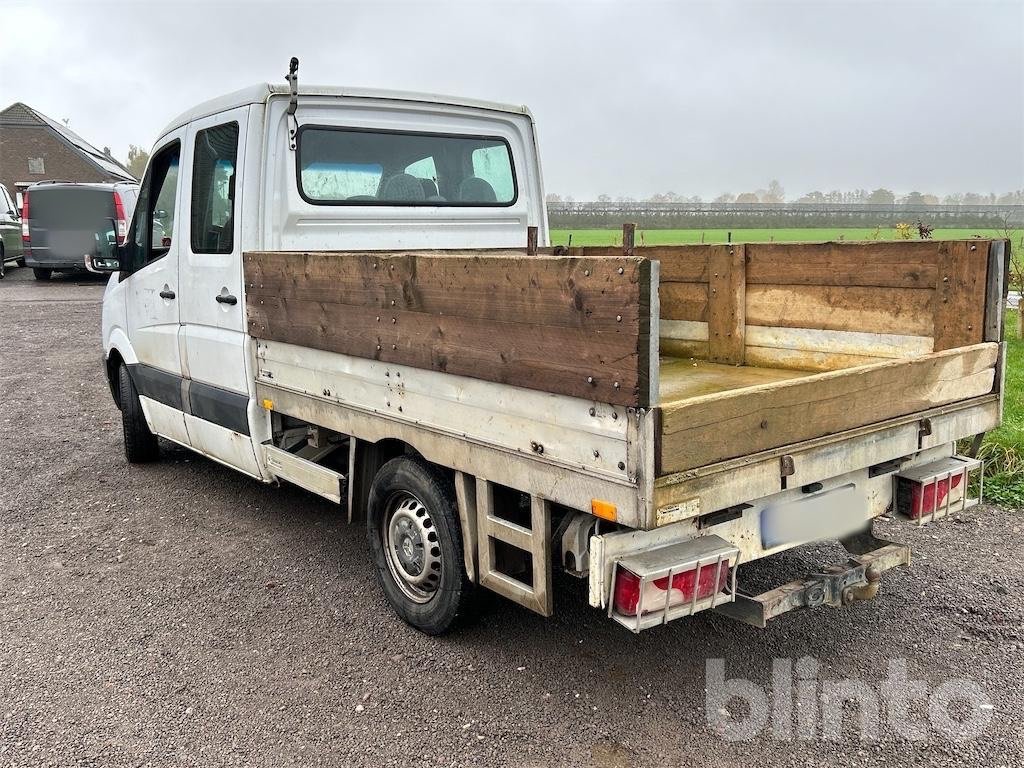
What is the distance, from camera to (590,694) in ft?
11.3

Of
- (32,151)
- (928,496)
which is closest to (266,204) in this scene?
(928,496)

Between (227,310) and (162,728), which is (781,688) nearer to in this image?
(162,728)

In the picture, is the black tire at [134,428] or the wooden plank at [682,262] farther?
the black tire at [134,428]

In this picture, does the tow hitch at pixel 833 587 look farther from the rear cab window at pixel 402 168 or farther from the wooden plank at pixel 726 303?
the rear cab window at pixel 402 168

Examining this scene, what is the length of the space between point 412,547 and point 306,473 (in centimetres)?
83

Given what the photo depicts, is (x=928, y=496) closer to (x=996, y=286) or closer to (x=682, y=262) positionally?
(x=996, y=286)

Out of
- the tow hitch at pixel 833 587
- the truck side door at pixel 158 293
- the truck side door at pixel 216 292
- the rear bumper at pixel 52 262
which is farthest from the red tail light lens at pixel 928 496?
the rear bumper at pixel 52 262

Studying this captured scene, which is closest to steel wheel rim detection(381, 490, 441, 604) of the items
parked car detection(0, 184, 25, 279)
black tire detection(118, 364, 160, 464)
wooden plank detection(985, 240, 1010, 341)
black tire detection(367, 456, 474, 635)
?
black tire detection(367, 456, 474, 635)

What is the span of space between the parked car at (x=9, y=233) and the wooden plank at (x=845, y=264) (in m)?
20.2

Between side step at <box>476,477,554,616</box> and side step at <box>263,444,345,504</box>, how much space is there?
3.56 feet

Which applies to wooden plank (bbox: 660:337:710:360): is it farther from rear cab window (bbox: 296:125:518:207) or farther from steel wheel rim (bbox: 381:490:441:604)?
steel wheel rim (bbox: 381:490:441:604)

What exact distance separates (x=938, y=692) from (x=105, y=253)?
5476mm

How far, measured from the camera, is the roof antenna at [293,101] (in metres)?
4.61

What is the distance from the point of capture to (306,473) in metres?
4.45
